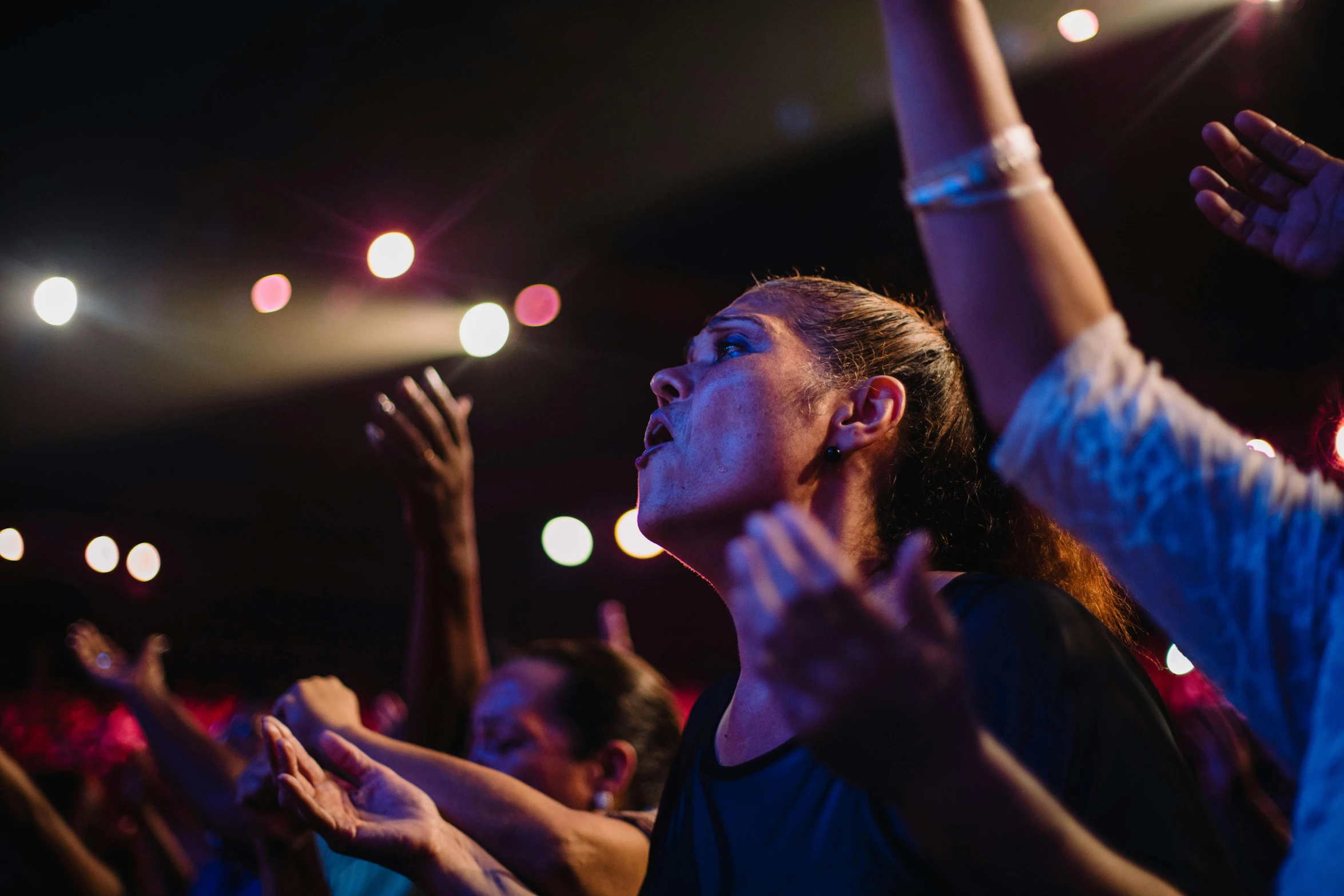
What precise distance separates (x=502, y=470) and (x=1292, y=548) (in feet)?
21.7

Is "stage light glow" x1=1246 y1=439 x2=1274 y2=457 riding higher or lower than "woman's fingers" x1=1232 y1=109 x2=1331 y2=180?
lower

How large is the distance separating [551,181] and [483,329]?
1138 mm

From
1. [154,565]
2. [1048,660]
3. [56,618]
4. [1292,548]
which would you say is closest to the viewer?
[1292,548]

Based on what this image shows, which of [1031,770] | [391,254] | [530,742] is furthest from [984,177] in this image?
[391,254]

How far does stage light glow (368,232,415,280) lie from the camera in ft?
14.2

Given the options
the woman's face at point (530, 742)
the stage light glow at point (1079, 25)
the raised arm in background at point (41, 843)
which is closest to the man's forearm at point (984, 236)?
the woman's face at point (530, 742)

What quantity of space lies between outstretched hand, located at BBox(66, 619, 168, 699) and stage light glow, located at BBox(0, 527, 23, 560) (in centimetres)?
517

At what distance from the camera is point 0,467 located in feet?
21.7

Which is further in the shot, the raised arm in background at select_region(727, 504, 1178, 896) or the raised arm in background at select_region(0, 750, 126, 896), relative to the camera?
the raised arm in background at select_region(0, 750, 126, 896)

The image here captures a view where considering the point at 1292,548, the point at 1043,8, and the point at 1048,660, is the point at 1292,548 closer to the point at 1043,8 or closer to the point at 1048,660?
the point at 1048,660

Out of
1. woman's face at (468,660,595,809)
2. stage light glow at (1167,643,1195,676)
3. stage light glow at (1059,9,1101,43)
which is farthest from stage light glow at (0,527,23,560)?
stage light glow at (1167,643,1195,676)

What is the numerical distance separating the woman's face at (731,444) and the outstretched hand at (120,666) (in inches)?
97.9

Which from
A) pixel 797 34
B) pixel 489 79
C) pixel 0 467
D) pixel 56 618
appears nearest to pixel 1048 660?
pixel 797 34

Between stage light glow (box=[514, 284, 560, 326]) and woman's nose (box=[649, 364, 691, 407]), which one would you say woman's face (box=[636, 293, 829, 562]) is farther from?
stage light glow (box=[514, 284, 560, 326])
